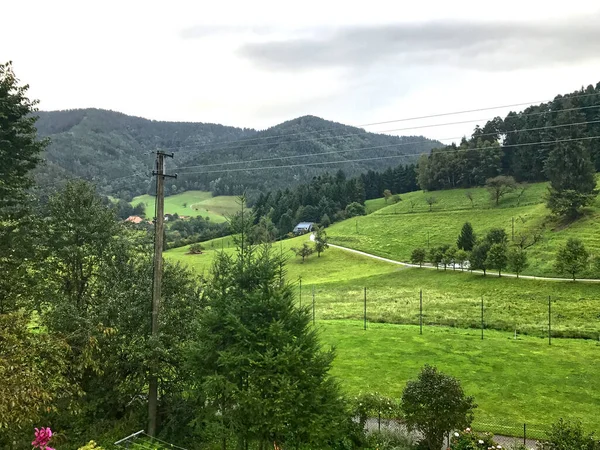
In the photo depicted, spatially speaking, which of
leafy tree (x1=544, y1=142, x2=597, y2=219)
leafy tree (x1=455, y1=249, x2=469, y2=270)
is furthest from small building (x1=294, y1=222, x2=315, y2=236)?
leafy tree (x1=544, y1=142, x2=597, y2=219)

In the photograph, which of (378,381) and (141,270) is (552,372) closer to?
(378,381)

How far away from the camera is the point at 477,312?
42.0 metres

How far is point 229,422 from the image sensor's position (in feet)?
41.5

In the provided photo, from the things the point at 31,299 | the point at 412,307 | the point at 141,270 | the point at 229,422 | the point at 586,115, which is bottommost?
the point at 412,307

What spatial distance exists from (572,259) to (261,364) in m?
47.5

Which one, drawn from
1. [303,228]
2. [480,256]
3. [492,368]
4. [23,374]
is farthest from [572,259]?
[303,228]

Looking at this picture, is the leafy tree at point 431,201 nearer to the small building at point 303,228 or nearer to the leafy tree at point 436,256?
the small building at point 303,228

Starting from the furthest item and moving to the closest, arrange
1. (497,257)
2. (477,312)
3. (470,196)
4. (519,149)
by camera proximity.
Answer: (519,149), (470,196), (497,257), (477,312)

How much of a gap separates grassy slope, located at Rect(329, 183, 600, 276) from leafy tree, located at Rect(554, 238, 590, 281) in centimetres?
412

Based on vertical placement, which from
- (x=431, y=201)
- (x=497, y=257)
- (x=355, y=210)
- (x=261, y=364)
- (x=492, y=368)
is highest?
(x=431, y=201)

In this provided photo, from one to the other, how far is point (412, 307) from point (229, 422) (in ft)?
118

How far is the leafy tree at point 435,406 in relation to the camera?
1495 cm

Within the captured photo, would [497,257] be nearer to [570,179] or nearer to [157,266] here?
[570,179]

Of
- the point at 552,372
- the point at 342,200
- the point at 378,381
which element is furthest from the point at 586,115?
the point at 378,381
